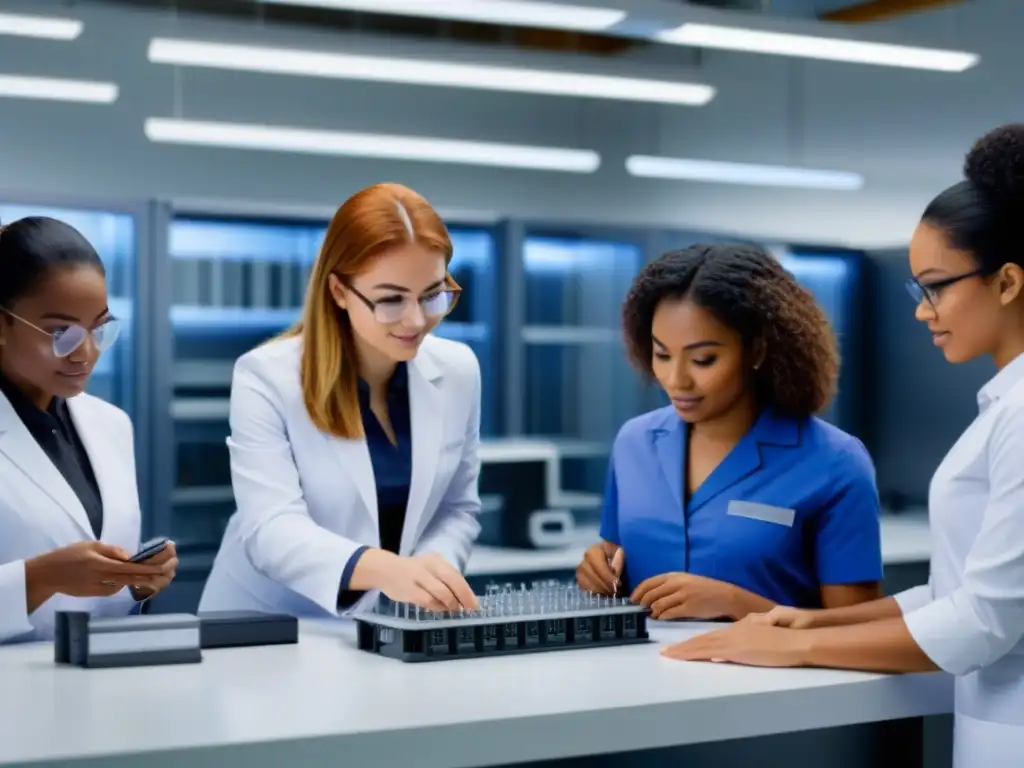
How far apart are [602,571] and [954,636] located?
924 millimetres

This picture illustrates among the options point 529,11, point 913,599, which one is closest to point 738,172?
point 529,11

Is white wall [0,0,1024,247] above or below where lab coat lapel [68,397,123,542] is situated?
above

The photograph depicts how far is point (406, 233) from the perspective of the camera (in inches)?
101

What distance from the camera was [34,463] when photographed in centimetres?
245

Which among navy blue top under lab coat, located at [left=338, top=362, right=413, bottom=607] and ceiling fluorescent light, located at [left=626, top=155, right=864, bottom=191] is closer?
navy blue top under lab coat, located at [left=338, top=362, right=413, bottom=607]

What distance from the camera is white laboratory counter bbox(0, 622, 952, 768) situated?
160cm

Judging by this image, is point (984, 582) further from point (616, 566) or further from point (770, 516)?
point (616, 566)

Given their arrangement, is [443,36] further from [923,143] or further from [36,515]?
[36,515]

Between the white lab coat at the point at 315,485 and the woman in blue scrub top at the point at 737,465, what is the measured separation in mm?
367

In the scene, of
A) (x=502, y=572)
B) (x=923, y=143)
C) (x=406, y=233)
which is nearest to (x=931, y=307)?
(x=406, y=233)

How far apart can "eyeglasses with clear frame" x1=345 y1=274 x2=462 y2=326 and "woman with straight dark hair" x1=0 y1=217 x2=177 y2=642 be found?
1.67 ft

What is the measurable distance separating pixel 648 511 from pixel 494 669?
765mm

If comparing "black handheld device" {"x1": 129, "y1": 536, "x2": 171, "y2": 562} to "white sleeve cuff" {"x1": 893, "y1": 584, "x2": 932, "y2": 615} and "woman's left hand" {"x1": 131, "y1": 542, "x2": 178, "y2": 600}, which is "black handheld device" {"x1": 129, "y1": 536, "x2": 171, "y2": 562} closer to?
"woman's left hand" {"x1": 131, "y1": 542, "x2": 178, "y2": 600}

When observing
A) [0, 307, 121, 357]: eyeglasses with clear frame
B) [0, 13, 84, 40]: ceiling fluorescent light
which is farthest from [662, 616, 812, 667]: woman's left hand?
[0, 13, 84, 40]: ceiling fluorescent light
